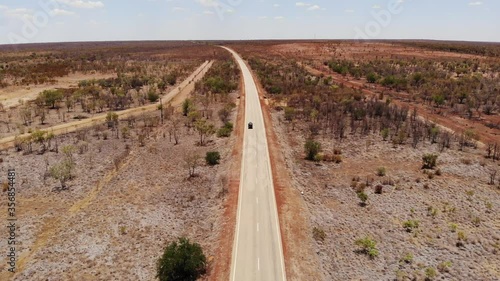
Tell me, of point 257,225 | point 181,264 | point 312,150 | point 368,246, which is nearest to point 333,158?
point 312,150

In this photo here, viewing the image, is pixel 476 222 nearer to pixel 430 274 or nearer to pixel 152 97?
pixel 430 274

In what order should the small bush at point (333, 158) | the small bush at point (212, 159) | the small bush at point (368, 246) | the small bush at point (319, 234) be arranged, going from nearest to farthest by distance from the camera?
the small bush at point (368, 246), the small bush at point (319, 234), the small bush at point (212, 159), the small bush at point (333, 158)

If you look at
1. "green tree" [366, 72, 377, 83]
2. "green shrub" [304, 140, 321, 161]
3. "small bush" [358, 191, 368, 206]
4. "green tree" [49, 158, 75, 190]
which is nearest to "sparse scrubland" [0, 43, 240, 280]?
"green tree" [49, 158, 75, 190]

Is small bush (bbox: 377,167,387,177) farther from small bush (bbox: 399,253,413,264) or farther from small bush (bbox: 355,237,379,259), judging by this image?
small bush (bbox: 399,253,413,264)

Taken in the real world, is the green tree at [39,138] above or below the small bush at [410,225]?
above

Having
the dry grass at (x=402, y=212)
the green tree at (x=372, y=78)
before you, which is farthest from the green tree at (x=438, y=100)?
the green tree at (x=372, y=78)

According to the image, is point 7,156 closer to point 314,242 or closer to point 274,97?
point 314,242

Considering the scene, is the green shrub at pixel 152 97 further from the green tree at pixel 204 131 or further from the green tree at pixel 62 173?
the green tree at pixel 62 173
